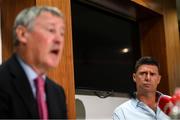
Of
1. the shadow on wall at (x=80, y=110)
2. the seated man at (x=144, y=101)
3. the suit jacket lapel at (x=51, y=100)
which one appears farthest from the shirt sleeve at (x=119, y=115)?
the suit jacket lapel at (x=51, y=100)

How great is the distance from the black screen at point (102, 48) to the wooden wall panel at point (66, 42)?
1.78 ft

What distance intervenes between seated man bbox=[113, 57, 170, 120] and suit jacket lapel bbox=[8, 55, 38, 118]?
5.27 ft

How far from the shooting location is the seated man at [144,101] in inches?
111

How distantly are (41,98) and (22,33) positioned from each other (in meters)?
0.24

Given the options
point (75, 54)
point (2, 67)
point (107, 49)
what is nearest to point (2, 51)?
point (75, 54)

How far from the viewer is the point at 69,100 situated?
2.74m

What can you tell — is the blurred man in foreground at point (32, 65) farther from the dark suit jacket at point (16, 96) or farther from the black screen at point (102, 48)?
the black screen at point (102, 48)

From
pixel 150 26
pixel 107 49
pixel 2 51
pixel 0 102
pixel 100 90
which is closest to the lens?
pixel 0 102

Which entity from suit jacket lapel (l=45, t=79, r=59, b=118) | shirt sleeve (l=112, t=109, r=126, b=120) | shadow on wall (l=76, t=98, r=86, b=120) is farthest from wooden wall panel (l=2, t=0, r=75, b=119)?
suit jacket lapel (l=45, t=79, r=59, b=118)

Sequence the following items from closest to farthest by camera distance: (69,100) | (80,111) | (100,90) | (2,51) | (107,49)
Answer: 1. (2,51)
2. (69,100)
3. (80,111)
4. (100,90)
5. (107,49)

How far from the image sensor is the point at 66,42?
2768 millimetres

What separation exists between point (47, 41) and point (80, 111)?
2.11m

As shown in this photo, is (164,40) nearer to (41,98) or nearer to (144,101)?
(144,101)

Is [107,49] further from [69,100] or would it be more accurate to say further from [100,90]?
[69,100]
